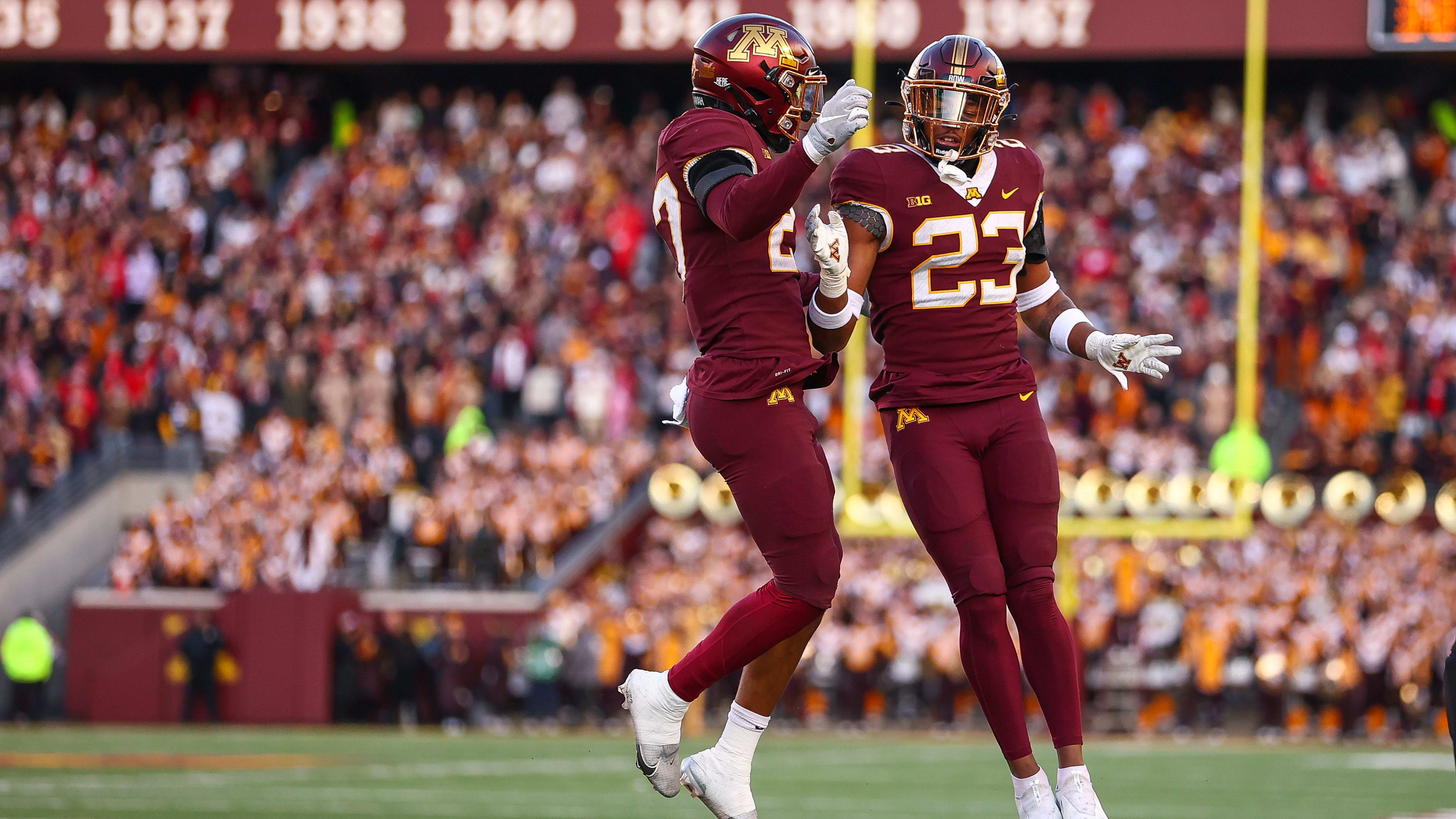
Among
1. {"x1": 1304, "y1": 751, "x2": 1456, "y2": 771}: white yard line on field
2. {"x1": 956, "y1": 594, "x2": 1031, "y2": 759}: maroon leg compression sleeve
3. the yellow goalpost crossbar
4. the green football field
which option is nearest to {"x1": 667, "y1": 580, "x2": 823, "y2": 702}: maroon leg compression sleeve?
{"x1": 956, "y1": 594, "x2": 1031, "y2": 759}: maroon leg compression sleeve

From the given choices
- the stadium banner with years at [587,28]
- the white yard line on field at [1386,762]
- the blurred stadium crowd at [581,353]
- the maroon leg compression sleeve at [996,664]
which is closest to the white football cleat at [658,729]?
the maroon leg compression sleeve at [996,664]

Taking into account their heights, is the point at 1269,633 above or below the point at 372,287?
below

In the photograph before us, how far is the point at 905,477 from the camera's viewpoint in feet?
16.6

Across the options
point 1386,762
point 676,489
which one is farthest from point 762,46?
point 676,489

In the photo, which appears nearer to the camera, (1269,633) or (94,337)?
(1269,633)

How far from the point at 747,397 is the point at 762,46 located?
2.91ft

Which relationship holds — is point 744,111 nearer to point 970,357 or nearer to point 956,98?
point 956,98

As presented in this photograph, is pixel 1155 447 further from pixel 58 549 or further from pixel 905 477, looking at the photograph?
pixel 905 477

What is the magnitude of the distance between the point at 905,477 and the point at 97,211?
18.0m

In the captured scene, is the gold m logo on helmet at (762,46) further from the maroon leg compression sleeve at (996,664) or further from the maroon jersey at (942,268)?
the maroon leg compression sleeve at (996,664)

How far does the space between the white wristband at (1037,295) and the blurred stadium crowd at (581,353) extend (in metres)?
10.5

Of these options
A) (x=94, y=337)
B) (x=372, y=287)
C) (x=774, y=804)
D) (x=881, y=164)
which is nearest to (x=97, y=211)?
(x=94, y=337)

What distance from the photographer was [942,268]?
5098 mm

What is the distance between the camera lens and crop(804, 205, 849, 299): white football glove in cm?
479
